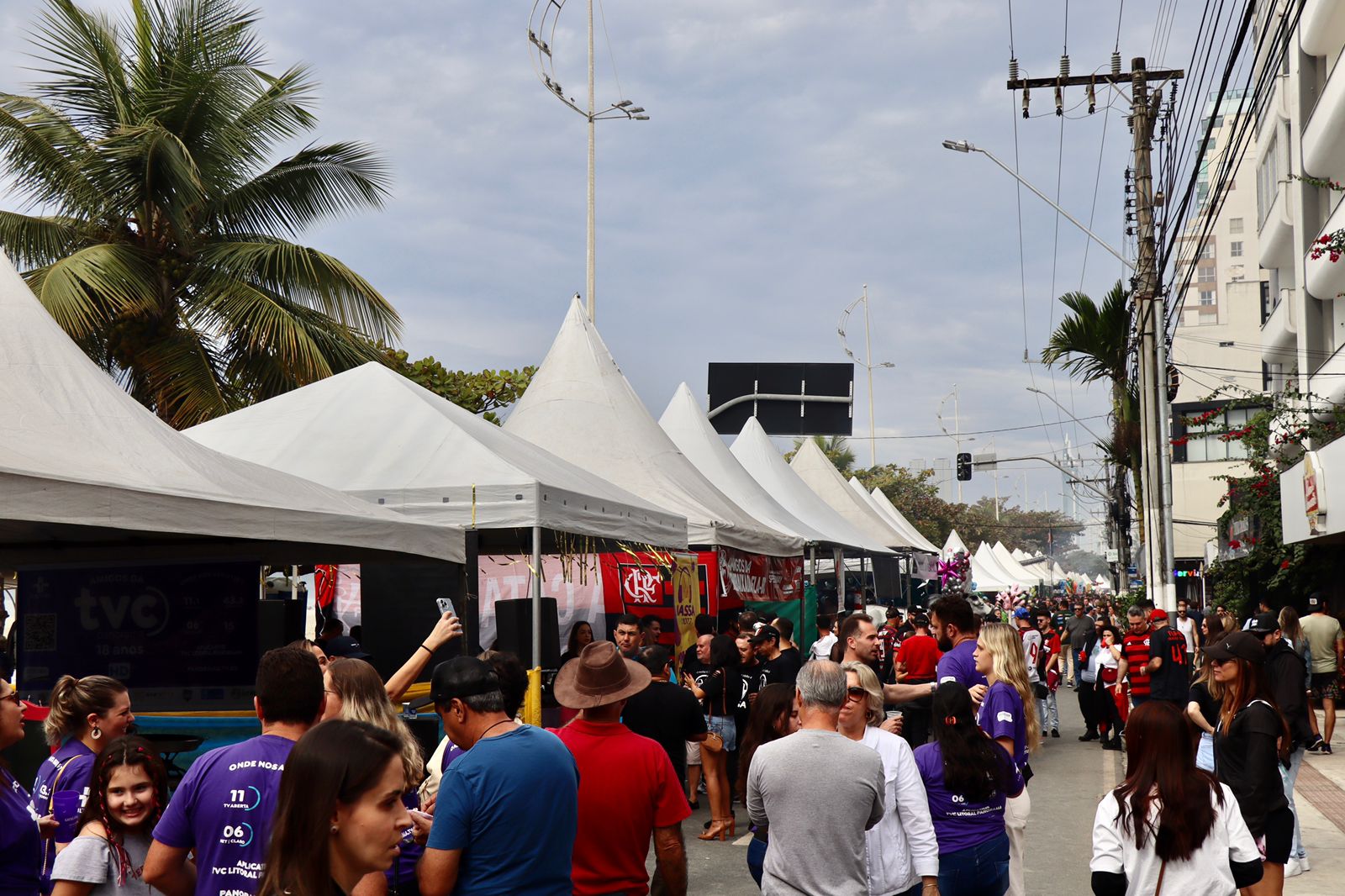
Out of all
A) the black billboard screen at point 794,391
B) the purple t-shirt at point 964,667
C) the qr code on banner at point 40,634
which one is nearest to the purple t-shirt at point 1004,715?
the purple t-shirt at point 964,667

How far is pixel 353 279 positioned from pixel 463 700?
13.5 meters

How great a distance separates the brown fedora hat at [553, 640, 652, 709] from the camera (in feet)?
16.1

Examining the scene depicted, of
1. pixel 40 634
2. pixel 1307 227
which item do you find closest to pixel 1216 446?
pixel 1307 227

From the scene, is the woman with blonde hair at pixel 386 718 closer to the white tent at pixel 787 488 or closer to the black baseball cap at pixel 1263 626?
the black baseball cap at pixel 1263 626

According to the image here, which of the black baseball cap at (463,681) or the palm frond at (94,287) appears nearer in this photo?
the black baseball cap at (463,681)

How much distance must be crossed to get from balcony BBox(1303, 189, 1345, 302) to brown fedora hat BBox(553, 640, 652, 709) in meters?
21.8

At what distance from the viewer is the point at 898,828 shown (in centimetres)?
528

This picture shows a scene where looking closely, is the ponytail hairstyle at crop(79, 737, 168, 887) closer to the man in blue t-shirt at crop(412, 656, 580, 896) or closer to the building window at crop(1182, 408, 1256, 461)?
the man in blue t-shirt at crop(412, 656, 580, 896)

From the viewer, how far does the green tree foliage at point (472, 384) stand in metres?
24.0

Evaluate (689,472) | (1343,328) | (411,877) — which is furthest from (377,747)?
(1343,328)

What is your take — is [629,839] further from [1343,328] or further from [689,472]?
[1343,328]

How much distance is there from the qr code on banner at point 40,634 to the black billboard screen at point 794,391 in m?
29.1

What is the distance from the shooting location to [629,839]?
15.5ft

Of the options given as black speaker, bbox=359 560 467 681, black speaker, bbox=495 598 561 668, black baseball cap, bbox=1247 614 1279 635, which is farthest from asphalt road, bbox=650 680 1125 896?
black speaker, bbox=359 560 467 681
